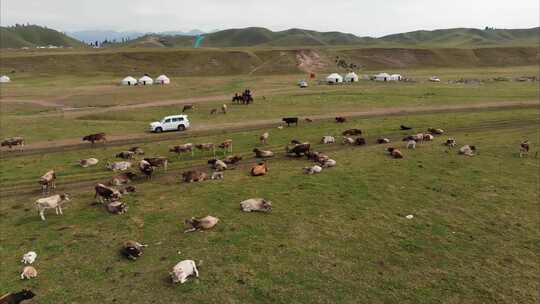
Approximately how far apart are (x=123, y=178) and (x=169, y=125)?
18.2m

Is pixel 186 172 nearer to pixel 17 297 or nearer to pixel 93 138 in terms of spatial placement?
pixel 17 297

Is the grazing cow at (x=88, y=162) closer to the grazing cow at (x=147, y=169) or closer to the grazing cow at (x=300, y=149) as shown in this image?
the grazing cow at (x=147, y=169)

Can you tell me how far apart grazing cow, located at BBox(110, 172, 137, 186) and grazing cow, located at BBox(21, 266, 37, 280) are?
11.2 m

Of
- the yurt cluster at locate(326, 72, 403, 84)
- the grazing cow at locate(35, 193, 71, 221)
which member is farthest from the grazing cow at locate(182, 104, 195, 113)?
the yurt cluster at locate(326, 72, 403, 84)

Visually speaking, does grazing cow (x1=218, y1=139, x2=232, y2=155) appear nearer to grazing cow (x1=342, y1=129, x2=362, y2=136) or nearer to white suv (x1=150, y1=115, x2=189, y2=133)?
white suv (x1=150, y1=115, x2=189, y2=133)

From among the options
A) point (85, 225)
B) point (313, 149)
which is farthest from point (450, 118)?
point (85, 225)

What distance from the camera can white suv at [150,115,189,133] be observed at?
154ft

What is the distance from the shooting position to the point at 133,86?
92.0m

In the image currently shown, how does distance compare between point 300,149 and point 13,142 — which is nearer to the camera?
point 300,149

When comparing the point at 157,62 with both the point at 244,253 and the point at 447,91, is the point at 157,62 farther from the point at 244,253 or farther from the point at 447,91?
the point at 244,253

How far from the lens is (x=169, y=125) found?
47.1m

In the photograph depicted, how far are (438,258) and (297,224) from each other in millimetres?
6953

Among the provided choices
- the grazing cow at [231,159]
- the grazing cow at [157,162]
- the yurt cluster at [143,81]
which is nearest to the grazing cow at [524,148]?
the grazing cow at [231,159]

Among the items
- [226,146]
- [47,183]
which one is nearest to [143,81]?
[226,146]
